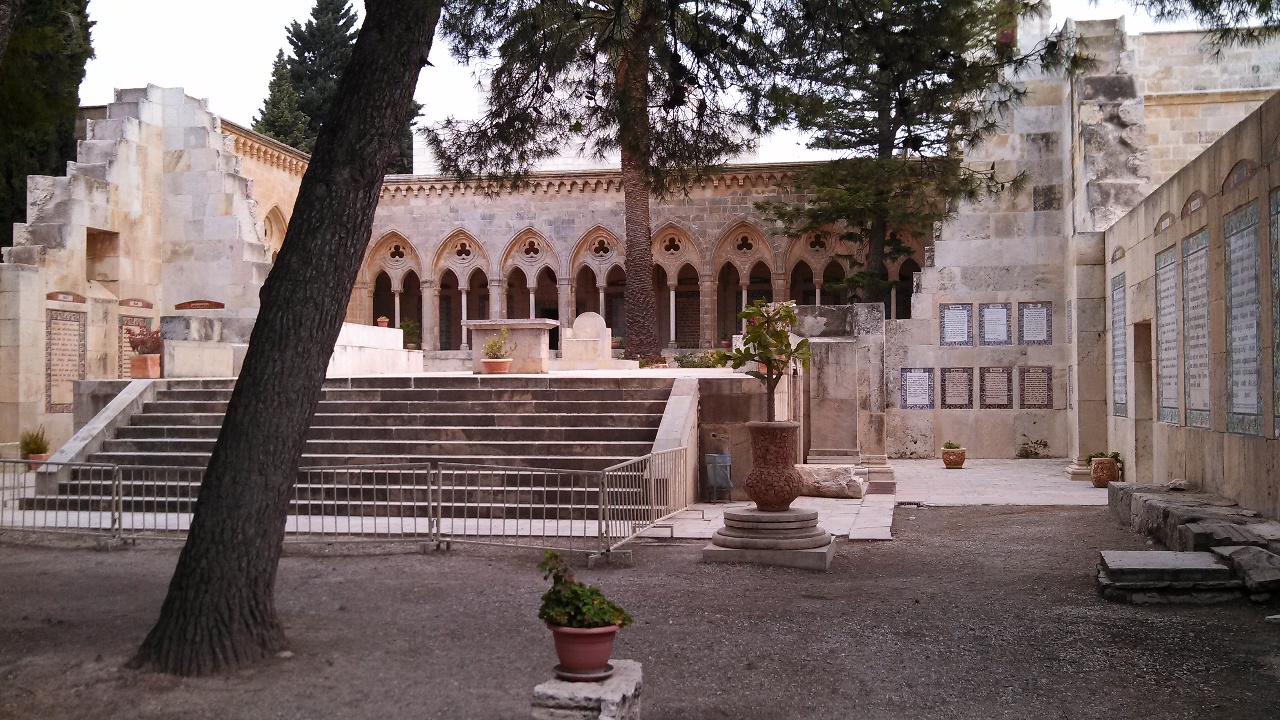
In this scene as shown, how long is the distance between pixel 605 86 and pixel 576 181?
2348 cm

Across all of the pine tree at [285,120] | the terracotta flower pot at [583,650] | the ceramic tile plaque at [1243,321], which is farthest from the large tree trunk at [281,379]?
the pine tree at [285,120]

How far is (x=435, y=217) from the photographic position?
110 ft

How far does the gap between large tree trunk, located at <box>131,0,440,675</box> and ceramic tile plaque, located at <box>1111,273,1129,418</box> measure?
1109 cm

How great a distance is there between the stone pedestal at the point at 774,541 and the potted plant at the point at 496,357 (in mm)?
7579

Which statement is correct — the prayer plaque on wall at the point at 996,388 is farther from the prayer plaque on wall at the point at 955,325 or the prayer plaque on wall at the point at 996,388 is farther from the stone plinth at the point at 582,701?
the stone plinth at the point at 582,701

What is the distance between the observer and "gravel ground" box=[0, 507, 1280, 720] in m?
4.97

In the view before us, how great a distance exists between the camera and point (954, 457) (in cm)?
1678

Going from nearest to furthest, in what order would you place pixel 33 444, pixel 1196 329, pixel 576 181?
pixel 1196 329
pixel 33 444
pixel 576 181

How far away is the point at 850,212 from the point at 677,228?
8778mm

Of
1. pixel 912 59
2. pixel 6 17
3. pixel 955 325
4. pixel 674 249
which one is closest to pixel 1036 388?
pixel 955 325

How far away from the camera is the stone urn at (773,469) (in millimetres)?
8859

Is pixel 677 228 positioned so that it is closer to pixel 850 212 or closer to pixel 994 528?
pixel 850 212

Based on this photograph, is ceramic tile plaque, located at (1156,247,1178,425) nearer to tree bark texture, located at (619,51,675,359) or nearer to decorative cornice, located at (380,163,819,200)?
tree bark texture, located at (619,51,675,359)

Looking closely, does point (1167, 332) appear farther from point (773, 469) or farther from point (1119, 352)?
point (773, 469)
